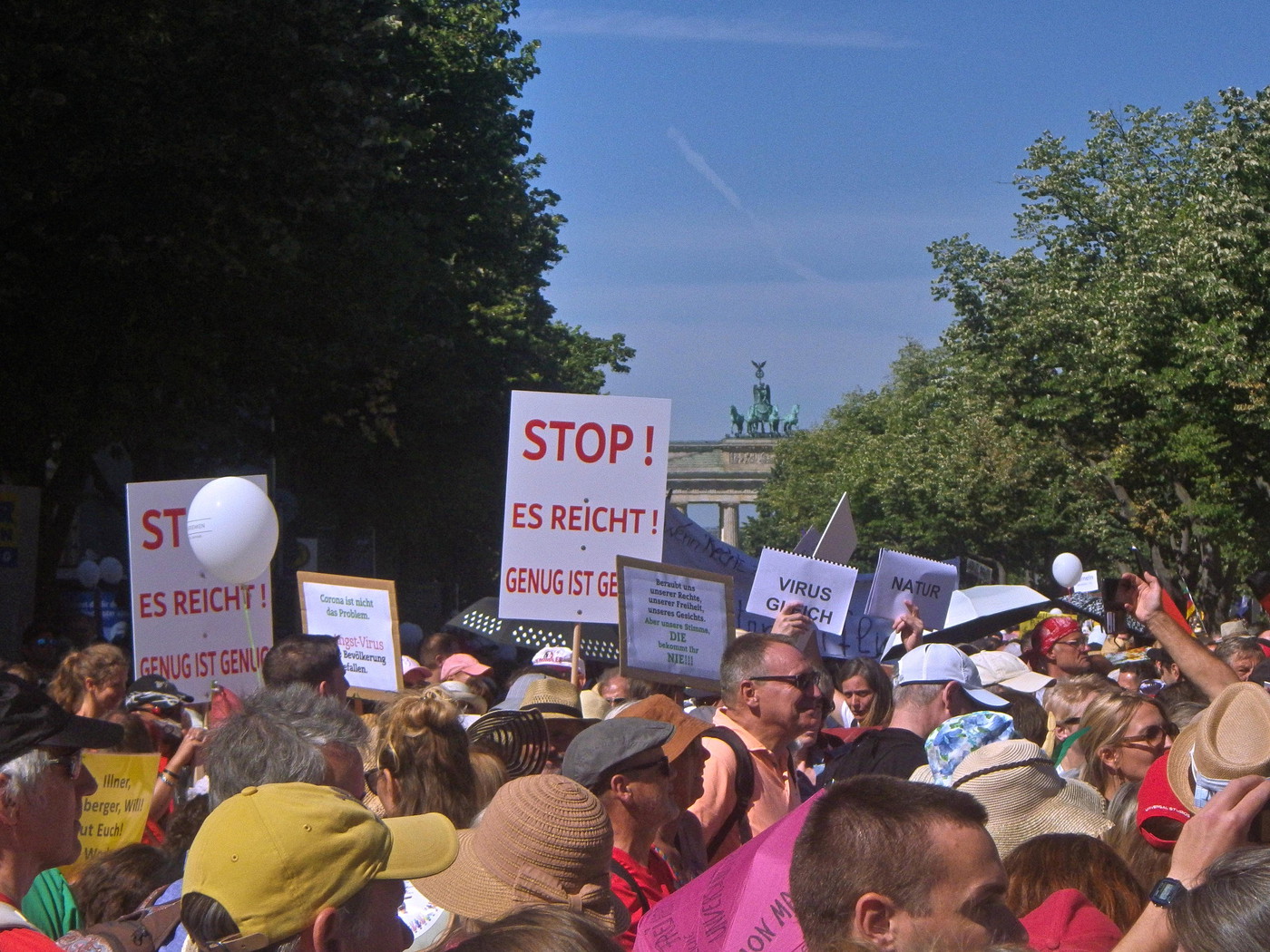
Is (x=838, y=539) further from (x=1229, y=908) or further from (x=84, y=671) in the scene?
(x=1229, y=908)

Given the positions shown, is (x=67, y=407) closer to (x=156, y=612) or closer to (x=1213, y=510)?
(x=156, y=612)

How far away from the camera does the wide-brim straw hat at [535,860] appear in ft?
10.7

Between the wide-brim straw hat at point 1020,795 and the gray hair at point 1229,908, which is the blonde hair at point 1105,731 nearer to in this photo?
the wide-brim straw hat at point 1020,795

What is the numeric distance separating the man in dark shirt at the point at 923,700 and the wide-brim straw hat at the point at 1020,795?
139 centimetres

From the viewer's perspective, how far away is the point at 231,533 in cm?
788

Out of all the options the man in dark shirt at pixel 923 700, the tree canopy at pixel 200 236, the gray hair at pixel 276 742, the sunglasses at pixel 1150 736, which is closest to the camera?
the gray hair at pixel 276 742

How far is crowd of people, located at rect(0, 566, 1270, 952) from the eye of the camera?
8.21ft

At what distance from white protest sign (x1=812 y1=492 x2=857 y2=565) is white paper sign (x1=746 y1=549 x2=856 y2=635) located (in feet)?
2.25

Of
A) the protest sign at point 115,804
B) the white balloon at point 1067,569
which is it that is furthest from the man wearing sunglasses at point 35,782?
the white balloon at point 1067,569

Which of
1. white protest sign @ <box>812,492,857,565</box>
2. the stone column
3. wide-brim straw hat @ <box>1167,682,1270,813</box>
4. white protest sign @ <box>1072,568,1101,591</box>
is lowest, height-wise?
the stone column

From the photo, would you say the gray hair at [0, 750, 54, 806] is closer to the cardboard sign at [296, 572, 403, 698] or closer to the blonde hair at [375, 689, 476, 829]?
the blonde hair at [375, 689, 476, 829]

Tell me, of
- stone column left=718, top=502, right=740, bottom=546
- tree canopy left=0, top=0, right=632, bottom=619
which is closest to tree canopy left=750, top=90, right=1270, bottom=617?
tree canopy left=0, top=0, right=632, bottom=619

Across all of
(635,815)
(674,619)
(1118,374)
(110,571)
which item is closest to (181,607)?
(674,619)

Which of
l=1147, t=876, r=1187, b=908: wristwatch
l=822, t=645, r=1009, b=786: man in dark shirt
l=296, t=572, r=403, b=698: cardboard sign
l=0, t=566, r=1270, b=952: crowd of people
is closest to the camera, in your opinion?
l=0, t=566, r=1270, b=952: crowd of people
